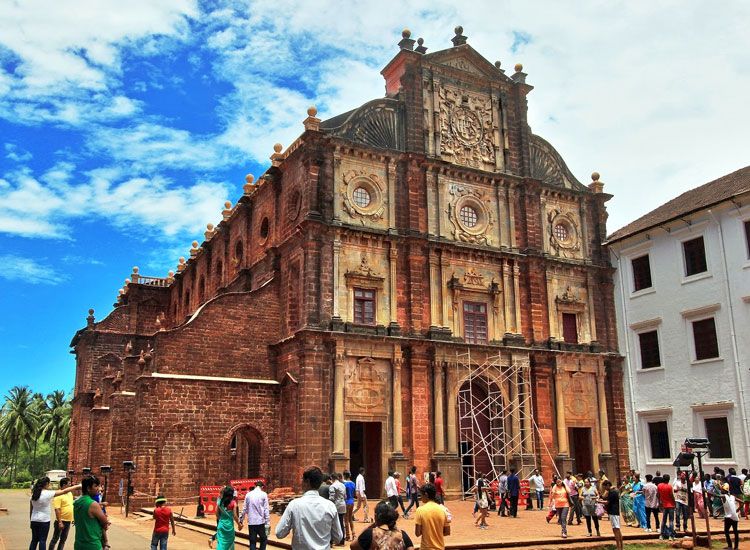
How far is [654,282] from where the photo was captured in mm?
29859

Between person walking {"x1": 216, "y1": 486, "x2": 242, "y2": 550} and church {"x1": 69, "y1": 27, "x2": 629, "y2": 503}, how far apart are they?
12978 millimetres

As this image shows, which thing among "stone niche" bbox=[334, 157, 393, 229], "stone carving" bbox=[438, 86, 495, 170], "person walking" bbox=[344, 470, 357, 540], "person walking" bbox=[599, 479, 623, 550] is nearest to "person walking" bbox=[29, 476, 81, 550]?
"person walking" bbox=[344, 470, 357, 540]

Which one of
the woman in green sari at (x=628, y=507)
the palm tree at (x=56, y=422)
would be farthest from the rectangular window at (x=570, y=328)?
the palm tree at (x=56, y=422)

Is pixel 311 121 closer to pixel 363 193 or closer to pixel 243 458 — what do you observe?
pixel 363 193

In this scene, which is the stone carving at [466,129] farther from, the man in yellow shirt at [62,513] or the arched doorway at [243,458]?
the man in yellow shirt at [62,513]

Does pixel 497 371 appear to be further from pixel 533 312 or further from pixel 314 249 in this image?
pixel 314 249

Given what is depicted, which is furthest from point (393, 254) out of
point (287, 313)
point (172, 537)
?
point (172, 537)

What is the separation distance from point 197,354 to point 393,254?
8015mm

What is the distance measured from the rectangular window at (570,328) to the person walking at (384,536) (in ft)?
82.2

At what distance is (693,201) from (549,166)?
6.37 metres

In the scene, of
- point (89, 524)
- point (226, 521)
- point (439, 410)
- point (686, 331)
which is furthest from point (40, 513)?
point (686, 331)

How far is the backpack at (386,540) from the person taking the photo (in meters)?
7.02

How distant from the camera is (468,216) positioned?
1190 inches

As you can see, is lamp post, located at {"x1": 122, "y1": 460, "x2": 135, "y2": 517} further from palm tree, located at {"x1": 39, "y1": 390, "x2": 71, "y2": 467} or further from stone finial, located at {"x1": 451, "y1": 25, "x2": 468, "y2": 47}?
palm tree, located at {"x1": 39, "y1": 390, "x2": 71, "y2": 467}
